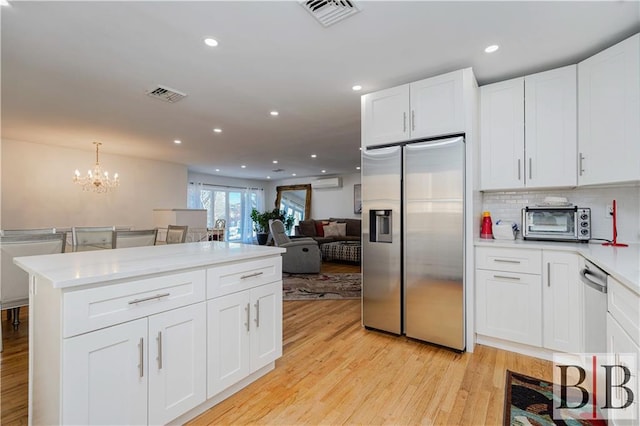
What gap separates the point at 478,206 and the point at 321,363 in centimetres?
206

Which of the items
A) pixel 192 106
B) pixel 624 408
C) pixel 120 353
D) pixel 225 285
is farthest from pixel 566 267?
pixel 192 106

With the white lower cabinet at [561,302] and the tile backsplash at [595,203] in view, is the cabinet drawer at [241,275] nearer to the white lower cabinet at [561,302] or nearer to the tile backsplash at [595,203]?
the white lower cabinet at [561,302]

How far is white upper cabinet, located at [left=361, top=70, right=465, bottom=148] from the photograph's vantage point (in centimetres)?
249

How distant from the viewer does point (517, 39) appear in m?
2.10

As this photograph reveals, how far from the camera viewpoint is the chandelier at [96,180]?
5102 mm

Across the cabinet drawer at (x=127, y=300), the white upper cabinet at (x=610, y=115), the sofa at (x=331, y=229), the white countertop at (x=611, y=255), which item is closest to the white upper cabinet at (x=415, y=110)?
the white upper cabinet at (x=610, y=115)

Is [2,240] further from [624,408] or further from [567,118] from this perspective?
[567,118]

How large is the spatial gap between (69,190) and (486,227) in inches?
276

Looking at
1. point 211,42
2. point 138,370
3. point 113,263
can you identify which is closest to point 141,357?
point 138,370

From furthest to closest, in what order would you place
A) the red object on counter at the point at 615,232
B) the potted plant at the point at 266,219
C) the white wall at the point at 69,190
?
the potted plant at the point at 266,219, the white wall at the point at 69,190, the red object on counter at the point at 615,232

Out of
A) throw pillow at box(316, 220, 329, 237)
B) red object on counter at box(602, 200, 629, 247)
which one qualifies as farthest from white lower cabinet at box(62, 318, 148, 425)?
throw pillow at box(316, 220, 329, 237)

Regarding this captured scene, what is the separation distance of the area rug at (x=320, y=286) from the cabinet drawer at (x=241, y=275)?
2.05 metres

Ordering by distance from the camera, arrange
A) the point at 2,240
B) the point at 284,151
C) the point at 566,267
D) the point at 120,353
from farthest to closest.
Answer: the point at 284,151
the point at 2,240
the point at 566,267
the point at 120,353

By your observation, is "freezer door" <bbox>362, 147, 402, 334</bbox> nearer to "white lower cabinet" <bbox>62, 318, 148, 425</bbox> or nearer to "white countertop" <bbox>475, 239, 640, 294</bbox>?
"white countertop" <bbox>475, 239, 640, 294</bbox>
